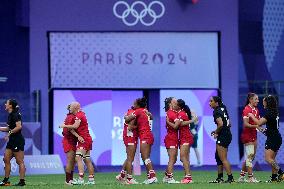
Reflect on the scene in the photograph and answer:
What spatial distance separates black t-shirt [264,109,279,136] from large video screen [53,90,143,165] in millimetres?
15701

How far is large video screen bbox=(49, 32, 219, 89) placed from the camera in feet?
133

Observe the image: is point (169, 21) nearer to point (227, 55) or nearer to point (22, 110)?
point (227, 55)

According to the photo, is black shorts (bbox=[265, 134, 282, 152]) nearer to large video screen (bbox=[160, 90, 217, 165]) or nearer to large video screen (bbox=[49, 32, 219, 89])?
large video screen (bbox=[160, 90, 217, 165])

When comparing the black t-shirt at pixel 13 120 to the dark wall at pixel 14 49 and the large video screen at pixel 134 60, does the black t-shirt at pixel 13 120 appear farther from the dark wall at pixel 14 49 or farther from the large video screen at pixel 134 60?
the dark wall at pixel 14 49

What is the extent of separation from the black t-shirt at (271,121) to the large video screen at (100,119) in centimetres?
1570

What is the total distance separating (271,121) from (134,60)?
52.9ft

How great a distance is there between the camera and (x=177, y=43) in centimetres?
4112

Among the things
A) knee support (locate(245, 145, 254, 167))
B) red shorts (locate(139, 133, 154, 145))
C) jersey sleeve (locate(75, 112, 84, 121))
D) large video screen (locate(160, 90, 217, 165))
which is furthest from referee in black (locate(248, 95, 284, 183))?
large video screen (locate(160, 90, 217, 165))

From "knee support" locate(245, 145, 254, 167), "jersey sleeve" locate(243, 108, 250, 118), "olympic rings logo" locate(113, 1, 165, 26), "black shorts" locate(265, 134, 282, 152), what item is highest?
"olympic rings logo" locate(113, 1, 165, 26)

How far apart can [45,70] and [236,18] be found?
26.8ft

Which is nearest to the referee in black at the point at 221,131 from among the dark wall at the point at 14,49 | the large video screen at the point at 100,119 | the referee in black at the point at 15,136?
the referee in black at the point at 15,136

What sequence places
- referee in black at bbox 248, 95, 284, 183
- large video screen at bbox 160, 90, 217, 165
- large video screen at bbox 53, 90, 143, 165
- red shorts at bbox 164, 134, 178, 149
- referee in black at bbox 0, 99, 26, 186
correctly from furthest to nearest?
large video screen at bbox 160, 90, 217, 165
large video screen at bbox 53, 90, 143, 165
red shorts at bbox 164, 134, 178, 149
referee in black at bbox 248, 95, 284, 183
referee in black at bbox 0, 99, 26, 186

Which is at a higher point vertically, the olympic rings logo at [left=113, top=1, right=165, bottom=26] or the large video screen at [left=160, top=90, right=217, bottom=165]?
the olympic rings logo at [left=113, top=1, right=165, bottom=26]

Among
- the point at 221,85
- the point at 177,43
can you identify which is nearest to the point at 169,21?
the point at 177,43
